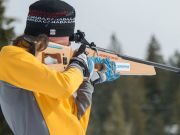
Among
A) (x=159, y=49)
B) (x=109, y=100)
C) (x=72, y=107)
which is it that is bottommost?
(x=109, y=100)

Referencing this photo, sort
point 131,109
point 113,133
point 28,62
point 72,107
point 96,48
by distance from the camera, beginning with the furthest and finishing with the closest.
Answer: point 131,109 < point 113,133 < point 96,48 < point 72,107 < point 28,62

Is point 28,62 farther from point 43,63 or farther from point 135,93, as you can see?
point 135,93

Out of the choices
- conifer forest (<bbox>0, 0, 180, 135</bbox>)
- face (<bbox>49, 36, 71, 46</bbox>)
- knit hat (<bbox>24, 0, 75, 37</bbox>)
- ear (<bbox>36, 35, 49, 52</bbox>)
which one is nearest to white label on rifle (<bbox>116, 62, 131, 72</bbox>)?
face (<bbox>49, 36, 71, 46</bbox>)

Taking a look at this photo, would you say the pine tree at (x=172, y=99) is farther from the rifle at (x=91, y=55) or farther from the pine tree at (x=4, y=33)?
the rifle at (x=91, y=55)

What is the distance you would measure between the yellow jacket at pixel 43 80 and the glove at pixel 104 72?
1.46ft

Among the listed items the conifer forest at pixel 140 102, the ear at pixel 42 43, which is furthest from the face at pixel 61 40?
the conifer forest at pixel 140 102

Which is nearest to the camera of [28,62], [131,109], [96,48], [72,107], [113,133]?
[28,62]

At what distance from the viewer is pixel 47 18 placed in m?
5.70

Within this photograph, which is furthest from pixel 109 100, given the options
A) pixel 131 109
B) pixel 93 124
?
pixel 93 124

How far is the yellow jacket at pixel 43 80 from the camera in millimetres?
5316

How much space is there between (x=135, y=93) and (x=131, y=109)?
167 cm

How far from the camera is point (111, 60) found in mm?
6402

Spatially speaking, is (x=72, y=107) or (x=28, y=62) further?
(x=72, y=107)

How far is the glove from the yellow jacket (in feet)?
1.46
